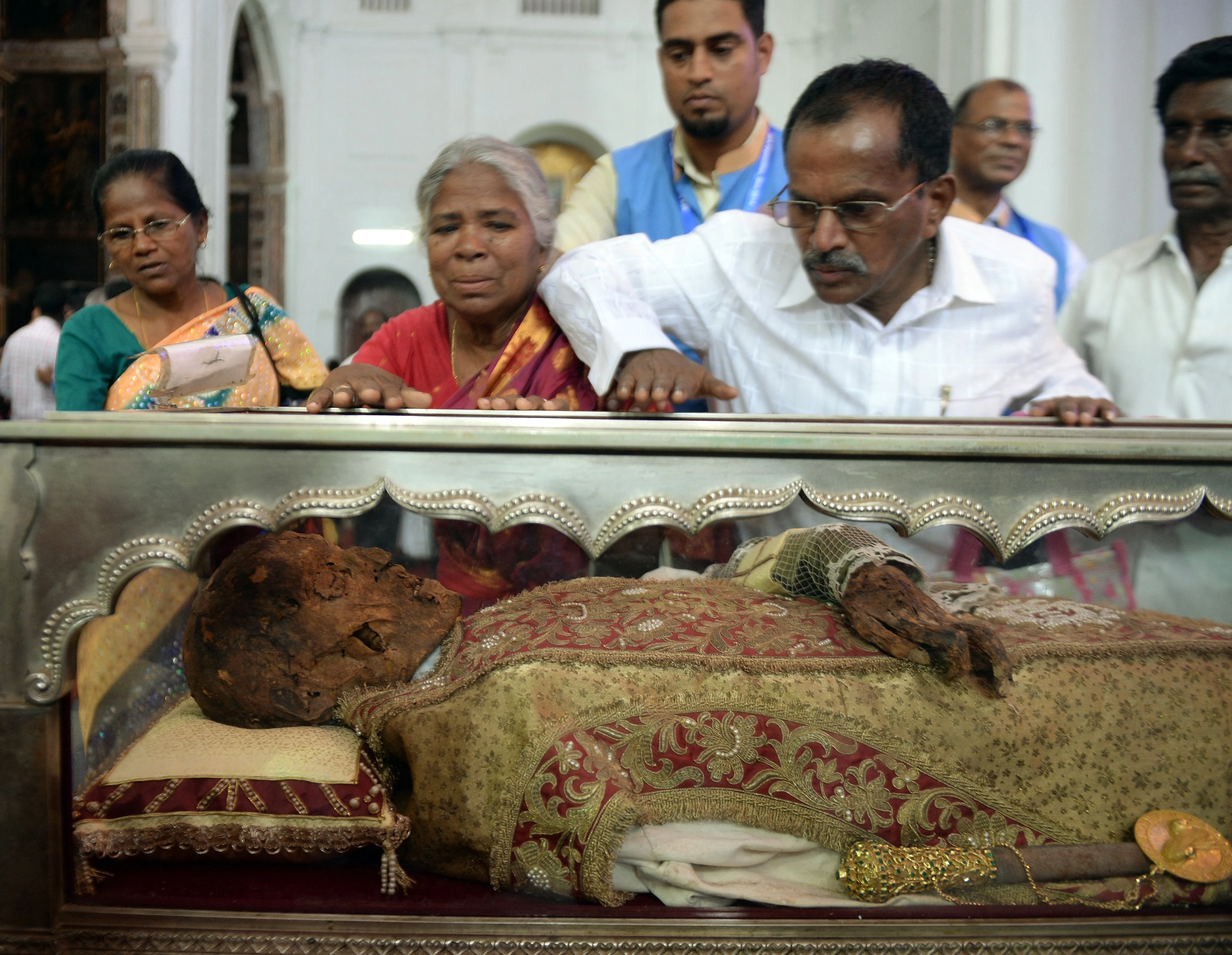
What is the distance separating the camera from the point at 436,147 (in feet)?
36.3

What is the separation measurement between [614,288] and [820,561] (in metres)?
0.71

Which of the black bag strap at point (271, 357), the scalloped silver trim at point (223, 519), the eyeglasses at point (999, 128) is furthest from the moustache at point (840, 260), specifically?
the eyeglasses at point (999, 128)

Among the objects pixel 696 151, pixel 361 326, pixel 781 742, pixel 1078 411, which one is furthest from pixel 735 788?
pixel 361 326

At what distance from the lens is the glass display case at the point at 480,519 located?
4.30 feet

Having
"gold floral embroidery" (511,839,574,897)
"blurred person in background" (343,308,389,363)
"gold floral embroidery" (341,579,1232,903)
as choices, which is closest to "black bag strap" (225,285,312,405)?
"gold floral embroidery" (341,579,1232,903)

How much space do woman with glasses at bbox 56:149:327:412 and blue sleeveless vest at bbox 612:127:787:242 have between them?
1141 millimetres

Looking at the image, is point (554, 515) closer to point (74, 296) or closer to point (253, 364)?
point (253, 364)

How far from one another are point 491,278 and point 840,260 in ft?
2.29

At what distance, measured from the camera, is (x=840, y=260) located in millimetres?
1772

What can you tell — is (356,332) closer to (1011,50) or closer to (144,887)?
(1011,50)

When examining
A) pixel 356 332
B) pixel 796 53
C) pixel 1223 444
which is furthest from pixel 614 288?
pixel 796 53

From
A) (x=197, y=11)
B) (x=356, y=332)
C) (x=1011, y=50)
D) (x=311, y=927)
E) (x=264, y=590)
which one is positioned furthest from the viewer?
(x=356, y=332)

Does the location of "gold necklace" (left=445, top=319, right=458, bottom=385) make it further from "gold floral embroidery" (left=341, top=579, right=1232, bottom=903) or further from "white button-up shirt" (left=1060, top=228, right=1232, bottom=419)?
"white button-up shirt" (left=1060, top=228, right=1232, bottom=419)

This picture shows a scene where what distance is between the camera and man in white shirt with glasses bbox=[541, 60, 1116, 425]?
1.78 m
